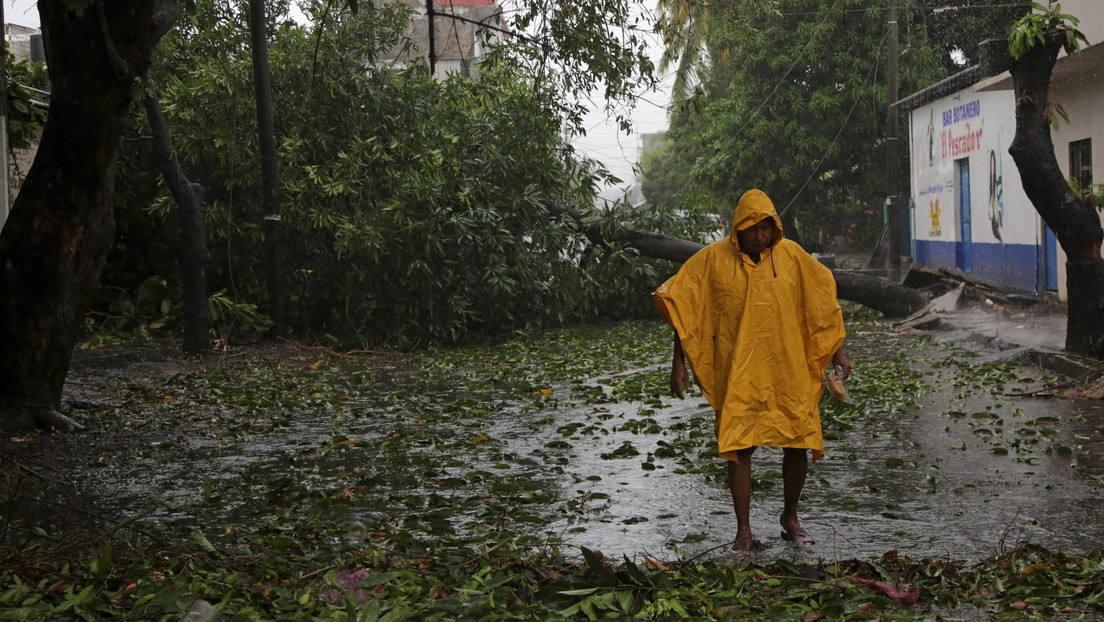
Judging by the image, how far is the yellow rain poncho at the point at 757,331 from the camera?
5.41 metres

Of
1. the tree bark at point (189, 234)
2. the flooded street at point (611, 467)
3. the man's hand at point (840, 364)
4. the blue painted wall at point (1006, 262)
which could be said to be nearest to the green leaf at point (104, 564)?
the flooded street at point (611, 467)

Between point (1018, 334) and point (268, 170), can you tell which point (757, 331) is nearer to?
point (1018, 334)

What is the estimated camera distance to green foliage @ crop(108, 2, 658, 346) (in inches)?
643

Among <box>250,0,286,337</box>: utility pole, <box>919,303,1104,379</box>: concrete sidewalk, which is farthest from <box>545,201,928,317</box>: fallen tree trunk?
<box>250,0,286,337</box>: utility pole

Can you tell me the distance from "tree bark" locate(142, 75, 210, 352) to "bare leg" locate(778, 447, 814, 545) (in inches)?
402

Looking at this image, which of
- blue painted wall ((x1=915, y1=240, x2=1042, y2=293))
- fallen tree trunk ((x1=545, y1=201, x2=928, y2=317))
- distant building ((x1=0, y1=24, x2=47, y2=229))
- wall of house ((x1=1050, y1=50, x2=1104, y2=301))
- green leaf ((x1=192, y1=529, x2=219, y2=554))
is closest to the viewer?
green leaf ((x1=192, y1=529, x2=219, y2=554))

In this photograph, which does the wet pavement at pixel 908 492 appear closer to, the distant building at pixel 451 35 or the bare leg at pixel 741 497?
the bare leg at pixel 741 497

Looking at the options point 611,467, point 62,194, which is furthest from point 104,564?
point 62,194

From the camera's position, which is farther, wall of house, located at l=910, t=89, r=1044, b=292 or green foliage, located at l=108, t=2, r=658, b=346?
wall of house, located at l=910, t=89, r=1044, b=292

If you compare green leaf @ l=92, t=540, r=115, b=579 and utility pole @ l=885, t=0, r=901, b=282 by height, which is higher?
utility pole @ l=885, t=0, r=901, b=282

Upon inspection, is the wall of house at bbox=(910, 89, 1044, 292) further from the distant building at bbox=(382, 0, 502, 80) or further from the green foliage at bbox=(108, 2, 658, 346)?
the distant building at bbox=(382, 0, 502, 80)

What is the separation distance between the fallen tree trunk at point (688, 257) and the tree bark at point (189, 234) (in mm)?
5988

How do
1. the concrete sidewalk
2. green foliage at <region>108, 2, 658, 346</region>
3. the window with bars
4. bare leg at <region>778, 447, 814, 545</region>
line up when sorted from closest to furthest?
1. bare leg at <region>778, 447, 814, 545</region>
2. the concrete sidewalk
3. green foliage at <region>108, 2, 658, 346</region>
4. the window with bars

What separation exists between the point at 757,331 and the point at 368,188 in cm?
1208
